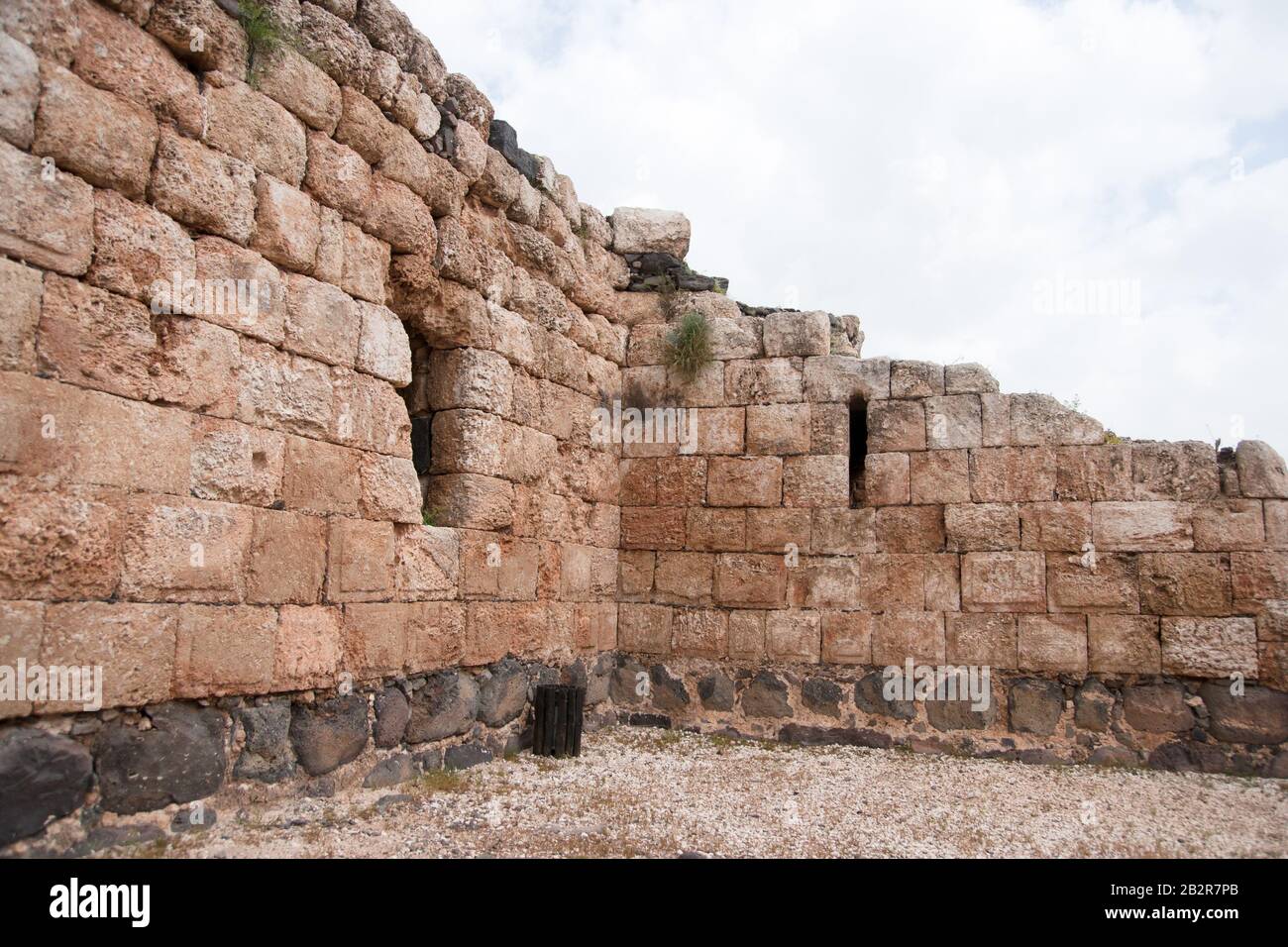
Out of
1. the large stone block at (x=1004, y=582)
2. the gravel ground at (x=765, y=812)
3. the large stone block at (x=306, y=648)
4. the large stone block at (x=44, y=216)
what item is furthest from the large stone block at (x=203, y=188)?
the large stone block at (x=1004, y=582)

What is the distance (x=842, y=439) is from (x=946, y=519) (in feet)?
3.52

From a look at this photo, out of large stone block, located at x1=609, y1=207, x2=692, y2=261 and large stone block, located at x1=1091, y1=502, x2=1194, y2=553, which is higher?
large stone block, located at x1=609, y1=207, x2=692, y2=261

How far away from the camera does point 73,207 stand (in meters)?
3.89

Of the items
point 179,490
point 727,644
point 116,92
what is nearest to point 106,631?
point 179,490

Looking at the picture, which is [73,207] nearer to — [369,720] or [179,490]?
[179,490]

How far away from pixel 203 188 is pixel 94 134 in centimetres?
56

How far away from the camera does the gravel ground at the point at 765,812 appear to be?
14.9ft

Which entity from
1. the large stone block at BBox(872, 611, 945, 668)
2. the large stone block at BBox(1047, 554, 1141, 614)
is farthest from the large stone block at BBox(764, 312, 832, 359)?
the large stone block at BBox(1047, 554, 1141, 614)

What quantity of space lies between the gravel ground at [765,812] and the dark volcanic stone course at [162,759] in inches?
7.7

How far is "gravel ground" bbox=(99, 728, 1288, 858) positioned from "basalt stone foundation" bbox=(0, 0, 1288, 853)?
0.31 meters

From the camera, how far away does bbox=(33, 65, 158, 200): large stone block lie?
3828 millimetres

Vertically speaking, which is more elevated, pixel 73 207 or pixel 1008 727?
pixel 73 207

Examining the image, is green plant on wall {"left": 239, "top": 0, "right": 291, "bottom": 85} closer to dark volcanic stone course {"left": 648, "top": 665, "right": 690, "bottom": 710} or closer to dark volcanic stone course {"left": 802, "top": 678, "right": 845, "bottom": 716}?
dark volcanic stone course {"left": 648, "top": 665, "right": 690, "bottom": 710}

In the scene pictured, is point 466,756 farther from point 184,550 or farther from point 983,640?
point 983,640
